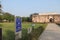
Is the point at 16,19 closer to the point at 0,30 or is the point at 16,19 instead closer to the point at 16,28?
the point at 16,28

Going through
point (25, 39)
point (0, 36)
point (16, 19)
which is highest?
point (16, 19)

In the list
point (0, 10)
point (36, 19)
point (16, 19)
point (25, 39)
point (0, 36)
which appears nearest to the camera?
point (0, 36)

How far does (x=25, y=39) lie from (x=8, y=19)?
4978cm

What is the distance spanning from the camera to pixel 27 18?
60.5 meters

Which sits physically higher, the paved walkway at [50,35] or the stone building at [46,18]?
the stone building at [46,18]

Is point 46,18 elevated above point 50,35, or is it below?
above

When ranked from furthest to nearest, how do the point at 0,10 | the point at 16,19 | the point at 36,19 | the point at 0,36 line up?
the point at 0,10, the point at 36,19, the point at 16,19, the point at 0,36

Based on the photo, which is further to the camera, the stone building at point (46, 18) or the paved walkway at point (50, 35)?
the stone building at point (46, 18)

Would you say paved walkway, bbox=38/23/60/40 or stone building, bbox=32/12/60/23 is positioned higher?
stone building, bbox=32/12/60/23

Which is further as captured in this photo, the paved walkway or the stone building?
the stone building

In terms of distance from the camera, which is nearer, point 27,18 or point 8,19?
point 8,19

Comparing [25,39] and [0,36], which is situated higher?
[0,36]

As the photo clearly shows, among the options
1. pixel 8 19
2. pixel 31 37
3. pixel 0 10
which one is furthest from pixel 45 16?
pixel 31 37

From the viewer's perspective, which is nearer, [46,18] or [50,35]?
[50,35]
